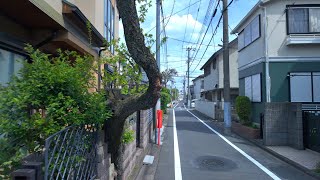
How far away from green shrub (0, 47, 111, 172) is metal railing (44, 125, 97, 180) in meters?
0.15

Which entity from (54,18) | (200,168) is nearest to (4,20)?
(54,18)

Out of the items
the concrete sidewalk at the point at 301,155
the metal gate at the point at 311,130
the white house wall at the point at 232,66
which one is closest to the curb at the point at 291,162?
the concrete sidewalk at the point at 301,155

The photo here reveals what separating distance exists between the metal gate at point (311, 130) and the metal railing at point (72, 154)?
34.0ft

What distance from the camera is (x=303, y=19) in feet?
59.5

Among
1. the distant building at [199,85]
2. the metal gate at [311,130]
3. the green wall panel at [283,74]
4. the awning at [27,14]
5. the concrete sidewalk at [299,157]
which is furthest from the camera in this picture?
the distant building at [199,85]

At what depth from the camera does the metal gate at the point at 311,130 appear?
12422 millimetres

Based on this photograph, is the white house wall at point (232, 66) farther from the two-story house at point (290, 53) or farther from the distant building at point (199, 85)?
the distant building at point (199, 85)

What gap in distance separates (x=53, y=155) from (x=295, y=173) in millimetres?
8571

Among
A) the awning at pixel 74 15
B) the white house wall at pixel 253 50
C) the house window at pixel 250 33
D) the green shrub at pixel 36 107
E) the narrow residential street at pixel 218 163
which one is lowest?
the narrow residential street at pixel 218 163

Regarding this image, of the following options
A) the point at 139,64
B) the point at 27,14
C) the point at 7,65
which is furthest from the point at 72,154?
the point at 27,14

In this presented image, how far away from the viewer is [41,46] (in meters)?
7.26

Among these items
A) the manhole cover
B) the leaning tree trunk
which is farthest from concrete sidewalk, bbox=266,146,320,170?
the leaning tree trunk

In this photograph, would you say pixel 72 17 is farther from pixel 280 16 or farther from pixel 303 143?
pixel 280 16

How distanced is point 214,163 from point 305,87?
9.59 metres
